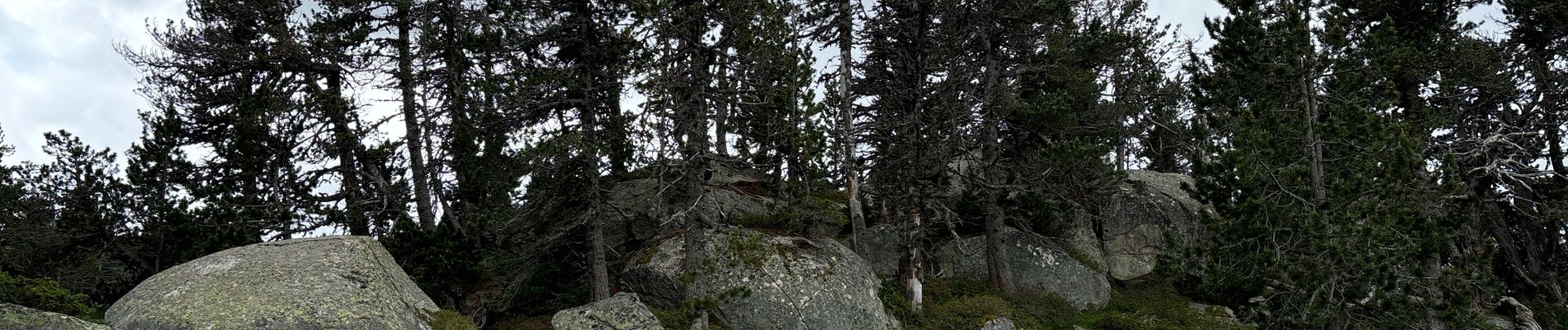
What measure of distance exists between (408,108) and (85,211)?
870 centimetres

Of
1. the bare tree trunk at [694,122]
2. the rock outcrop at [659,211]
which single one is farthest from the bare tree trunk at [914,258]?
the bare tree trunk at [694,122]

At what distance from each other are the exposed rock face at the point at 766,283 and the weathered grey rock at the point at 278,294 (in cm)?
460

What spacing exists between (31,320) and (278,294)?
264cm

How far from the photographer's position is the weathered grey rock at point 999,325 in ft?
55.7

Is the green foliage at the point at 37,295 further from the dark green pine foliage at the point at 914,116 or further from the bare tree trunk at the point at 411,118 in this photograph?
the dark green pine foliage at the point at 914,116

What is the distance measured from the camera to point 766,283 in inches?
632

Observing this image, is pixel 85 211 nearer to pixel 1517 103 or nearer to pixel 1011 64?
pixel 1011 64

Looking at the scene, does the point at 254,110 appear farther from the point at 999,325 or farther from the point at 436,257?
the point at 999,325

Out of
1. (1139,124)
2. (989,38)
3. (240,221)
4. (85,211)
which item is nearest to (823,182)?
(989,38)

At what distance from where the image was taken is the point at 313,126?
1995 cm

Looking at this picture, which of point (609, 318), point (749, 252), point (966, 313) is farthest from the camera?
point (966, 313)

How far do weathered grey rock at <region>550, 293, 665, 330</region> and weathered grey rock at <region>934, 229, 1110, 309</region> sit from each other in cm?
904

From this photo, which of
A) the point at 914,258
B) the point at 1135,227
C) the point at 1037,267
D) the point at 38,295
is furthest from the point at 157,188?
the point at 1135,227

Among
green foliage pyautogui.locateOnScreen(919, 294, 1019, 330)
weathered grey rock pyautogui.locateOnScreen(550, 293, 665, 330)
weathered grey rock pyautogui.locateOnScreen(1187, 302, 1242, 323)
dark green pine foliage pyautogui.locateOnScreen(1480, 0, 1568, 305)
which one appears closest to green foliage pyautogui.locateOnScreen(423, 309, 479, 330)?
weathered grey rock pyautogui.locateOnScreen(550, 293, 665, 330)
